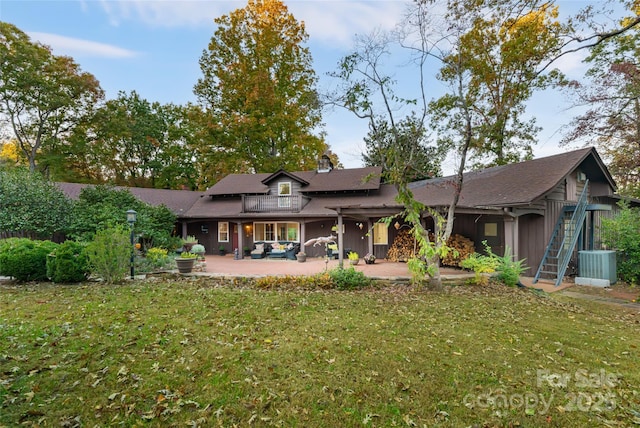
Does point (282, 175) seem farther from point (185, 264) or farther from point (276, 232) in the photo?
point (185, 264)

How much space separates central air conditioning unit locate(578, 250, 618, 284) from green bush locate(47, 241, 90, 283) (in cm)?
1541

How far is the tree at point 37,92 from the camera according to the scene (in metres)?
17.4

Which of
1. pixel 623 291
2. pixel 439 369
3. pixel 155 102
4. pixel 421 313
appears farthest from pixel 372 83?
pixel 155 102

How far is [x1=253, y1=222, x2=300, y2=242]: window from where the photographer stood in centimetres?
1609

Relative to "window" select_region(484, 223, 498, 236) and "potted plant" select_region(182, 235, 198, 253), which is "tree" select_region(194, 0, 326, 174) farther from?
"window" select_region(484, 223, 498, 236)

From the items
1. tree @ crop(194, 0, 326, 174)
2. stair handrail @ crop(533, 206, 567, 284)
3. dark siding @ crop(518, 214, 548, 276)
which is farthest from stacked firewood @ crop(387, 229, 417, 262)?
tree @ crop(194, 0, 326, 174)

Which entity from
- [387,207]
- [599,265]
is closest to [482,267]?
[387,207]

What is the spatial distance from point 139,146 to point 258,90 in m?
12.6

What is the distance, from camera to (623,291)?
814cm

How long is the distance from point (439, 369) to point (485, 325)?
2179mm

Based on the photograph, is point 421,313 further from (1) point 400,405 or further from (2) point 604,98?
(2) point 604,98

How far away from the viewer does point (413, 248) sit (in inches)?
496

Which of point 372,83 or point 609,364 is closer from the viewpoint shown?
point 609,364

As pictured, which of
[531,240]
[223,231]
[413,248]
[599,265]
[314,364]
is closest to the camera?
[314,364]
